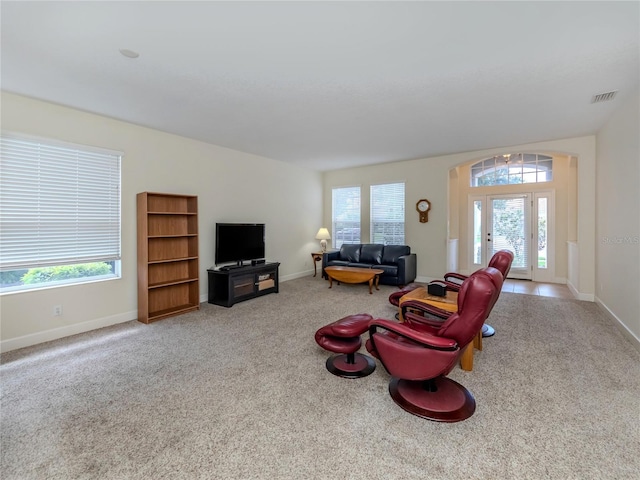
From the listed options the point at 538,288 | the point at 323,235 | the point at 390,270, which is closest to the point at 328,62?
the point at 390,270

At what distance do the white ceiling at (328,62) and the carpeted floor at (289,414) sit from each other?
8.95ft

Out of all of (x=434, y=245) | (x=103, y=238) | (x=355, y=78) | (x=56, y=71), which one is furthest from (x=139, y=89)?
(x=434, y=245)

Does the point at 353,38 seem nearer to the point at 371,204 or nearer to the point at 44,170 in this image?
the point at 44,170

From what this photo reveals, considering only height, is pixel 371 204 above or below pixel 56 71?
below

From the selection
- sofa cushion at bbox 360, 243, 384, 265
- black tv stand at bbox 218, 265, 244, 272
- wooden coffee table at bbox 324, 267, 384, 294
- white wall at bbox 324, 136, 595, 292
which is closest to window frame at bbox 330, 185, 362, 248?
white wall at bbox 324, 136, 595, 292

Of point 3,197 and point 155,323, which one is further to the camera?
point 155,323

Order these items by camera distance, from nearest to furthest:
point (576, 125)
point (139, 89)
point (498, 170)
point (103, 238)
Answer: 1. point (139, 89)
2. point (103, 238)
3. point (576, 125)
4. point (498, 170)

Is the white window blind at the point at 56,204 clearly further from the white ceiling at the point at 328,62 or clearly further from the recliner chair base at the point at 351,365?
the recliner chair base at the point at 351,365

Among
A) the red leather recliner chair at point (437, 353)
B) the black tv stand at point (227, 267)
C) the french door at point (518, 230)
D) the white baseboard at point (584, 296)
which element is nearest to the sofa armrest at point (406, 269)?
the french door at point (518, 230)

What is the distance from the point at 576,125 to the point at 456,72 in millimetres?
2822

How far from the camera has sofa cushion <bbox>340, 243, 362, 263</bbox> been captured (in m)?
6.66

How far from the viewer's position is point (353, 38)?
222 cm

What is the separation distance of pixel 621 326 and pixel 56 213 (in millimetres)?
6816

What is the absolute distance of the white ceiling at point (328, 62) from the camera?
197cm
